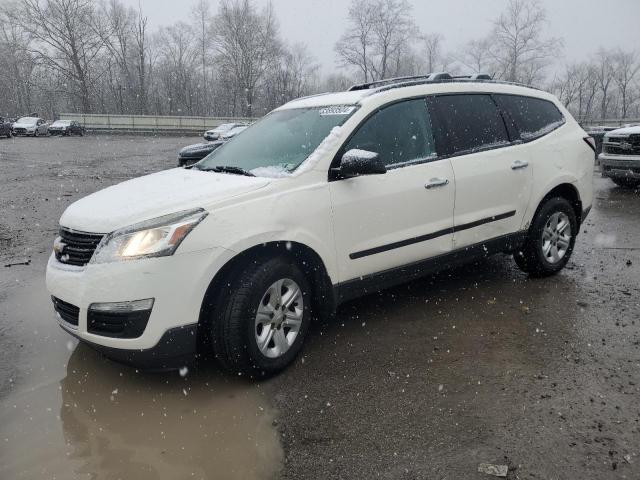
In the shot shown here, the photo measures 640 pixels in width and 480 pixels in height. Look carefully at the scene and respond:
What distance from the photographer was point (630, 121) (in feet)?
129

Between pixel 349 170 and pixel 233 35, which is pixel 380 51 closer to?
pixel 233 35

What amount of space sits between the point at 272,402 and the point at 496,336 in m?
1.80

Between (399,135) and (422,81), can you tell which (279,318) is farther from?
(422,81)

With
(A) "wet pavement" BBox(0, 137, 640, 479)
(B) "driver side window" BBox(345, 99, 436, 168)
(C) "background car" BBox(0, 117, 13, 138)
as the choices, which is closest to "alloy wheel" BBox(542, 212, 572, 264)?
(A) "wet pavement" BBox(0, 137, 640, 479)

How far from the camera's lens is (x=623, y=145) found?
1023 centimetres

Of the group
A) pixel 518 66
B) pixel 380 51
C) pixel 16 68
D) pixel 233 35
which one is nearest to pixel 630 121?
pixel 518 66

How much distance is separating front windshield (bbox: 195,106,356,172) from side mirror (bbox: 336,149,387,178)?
1.03ft

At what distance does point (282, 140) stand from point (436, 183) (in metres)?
1.22

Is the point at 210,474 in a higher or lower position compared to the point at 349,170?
lower

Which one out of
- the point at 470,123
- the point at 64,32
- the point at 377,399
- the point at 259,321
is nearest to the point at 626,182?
the point at 470,123

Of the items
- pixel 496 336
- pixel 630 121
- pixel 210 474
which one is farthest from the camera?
pixel 630 121

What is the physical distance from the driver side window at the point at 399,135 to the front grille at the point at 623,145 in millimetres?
7861

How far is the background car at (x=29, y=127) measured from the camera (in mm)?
38219

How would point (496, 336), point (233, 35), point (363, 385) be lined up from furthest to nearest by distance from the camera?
point (233, 35), point (496, 336), point (363, 385)
